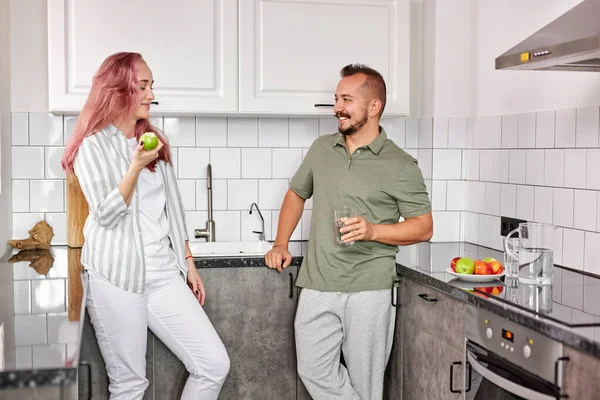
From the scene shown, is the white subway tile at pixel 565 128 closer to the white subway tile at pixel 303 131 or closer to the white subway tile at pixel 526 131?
the white subway tile at pixel 526 131

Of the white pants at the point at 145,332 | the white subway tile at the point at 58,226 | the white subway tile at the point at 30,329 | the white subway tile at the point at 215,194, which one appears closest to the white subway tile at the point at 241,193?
the white subway tile at the point at 215,194

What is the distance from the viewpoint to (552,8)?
3.01 m

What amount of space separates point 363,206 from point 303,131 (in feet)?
3.21

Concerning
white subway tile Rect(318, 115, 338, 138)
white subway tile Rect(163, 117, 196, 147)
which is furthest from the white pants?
white subway tile Rect(318, 115, 338, 138)

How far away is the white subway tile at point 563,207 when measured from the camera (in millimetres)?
2886

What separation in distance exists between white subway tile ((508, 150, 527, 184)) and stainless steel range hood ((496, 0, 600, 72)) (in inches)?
28.9

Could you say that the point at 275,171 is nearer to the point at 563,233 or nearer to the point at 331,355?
the point at 331,355

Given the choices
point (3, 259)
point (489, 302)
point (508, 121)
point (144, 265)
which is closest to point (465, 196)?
point (508, 121)

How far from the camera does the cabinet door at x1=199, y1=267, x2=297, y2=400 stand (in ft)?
10.5

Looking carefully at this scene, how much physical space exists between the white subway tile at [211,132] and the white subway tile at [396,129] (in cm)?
82

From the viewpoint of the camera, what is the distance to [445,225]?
12.4 ft

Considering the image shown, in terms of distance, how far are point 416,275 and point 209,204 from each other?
4.05 ft

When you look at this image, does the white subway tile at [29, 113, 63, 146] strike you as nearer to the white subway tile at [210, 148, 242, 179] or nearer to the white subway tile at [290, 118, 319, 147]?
the white subway tile at [210, 148, 242, 179]

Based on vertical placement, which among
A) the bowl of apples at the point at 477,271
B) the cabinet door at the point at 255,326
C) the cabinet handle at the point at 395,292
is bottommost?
the cabinet door at the point at 255,326
